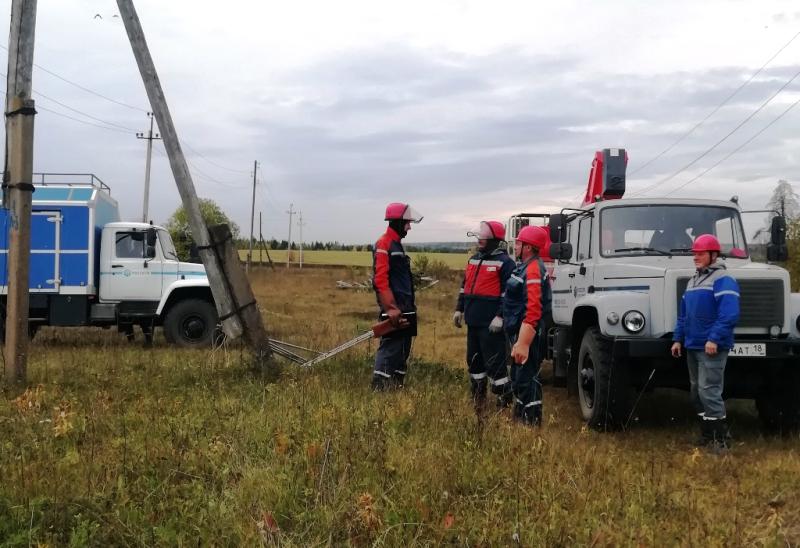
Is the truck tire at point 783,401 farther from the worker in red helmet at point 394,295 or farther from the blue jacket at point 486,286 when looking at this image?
the worker in red helmet at point 394,295

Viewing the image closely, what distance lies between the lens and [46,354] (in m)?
Result: 8.93

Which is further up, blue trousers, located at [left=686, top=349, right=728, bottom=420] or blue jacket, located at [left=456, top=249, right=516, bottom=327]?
blue jacket, located at [left=456, top=249, right=516, bottom=327]

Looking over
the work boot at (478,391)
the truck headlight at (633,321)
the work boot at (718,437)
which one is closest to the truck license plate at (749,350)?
the work boot at (718,437)

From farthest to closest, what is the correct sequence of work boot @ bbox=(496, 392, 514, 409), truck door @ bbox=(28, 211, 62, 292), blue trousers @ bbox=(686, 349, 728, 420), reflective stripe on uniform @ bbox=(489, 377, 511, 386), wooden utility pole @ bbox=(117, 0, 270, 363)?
truck door @ bbox=(28, 211, 62, 292) < wooden utility pole @ bbox=(117, 0, 270, 363) < reflective stripe on uniform @ bbox=(489, 377, 511, 386) < work boot @ bbox=(496, 392, 514, 409) < blue trousers @ bbox=(686, 349, 728, 420)

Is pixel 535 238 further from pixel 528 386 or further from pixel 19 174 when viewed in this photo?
pixel 19 174

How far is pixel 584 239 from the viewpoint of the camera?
22.8 feet

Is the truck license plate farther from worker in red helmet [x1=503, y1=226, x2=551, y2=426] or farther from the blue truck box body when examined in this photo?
the blue truck box body

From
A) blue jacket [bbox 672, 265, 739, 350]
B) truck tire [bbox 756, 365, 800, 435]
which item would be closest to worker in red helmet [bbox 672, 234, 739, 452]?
blue jacket [bbox 672, 265, 739, 350]

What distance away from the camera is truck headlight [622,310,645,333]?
5457 mm

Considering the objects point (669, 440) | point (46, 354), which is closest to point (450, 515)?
point (669, 440)

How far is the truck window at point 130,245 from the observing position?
10867 mm

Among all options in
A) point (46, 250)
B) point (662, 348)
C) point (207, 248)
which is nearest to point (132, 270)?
point (46, 250)

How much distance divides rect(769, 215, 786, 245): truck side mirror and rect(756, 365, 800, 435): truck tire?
1.45m

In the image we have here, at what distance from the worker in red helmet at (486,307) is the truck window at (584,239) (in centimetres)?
110
